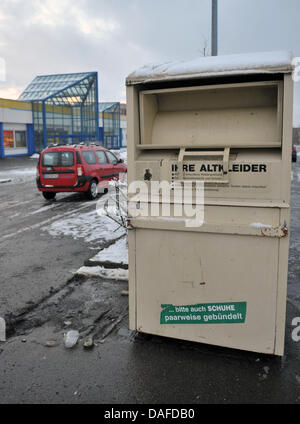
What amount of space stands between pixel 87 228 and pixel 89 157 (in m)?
4.97

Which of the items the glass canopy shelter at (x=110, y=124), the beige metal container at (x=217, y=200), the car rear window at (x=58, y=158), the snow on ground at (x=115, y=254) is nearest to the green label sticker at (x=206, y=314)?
the beige metal container at (x=217, y=200)

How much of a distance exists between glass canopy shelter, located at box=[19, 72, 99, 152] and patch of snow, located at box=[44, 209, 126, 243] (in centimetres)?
3073

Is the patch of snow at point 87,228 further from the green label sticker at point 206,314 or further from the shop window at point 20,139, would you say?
the shop window at point 20,139

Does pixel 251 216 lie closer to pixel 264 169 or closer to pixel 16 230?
pixel 264 169

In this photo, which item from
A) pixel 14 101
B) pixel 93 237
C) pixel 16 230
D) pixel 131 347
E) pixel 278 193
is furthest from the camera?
pixel 14 101

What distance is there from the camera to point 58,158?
1262cm

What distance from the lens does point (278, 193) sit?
304 centimetres

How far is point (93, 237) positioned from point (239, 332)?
494cm

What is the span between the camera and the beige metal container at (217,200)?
3070mm

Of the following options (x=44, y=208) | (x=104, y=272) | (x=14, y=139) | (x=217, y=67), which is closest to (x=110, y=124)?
(x=14, y=139)

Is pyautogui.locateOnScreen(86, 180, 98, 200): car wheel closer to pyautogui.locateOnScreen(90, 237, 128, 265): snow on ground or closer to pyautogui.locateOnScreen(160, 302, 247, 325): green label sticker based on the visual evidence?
pyautogui.locateOnScreen(90, 237, 128, 265): snow on ground

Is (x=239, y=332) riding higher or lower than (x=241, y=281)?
lower

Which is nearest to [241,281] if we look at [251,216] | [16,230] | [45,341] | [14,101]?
[251,216]

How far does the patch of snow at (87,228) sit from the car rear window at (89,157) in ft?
10.8
